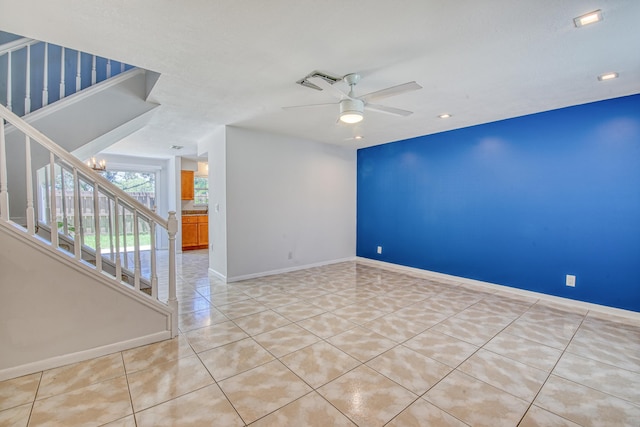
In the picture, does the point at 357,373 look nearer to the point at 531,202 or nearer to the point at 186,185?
the point at 531,202

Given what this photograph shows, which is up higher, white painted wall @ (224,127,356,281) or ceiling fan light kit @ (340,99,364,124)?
ceiling fan light kit @ (340,99,364,124)

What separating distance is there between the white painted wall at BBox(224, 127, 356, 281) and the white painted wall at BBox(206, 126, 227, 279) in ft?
0.23

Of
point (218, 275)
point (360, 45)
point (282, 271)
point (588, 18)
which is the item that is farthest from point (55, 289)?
point (588, 18)

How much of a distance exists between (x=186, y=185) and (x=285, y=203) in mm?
3811

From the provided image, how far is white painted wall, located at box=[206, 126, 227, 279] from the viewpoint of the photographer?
4359mm

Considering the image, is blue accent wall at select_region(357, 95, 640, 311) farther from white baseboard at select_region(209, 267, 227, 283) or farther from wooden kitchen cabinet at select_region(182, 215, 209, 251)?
wooden kitchen cabinet at select_region(182, 215, 209, 251)

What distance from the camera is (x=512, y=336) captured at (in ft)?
8.68

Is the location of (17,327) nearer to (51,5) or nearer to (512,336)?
(51,5)

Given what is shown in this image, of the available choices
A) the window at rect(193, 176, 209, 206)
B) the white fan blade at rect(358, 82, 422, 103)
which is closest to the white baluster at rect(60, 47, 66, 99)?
the white fan blade at rect(358, 82, 422, 103)

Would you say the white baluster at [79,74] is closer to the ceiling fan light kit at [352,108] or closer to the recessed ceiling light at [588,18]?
the ceiling fan light kit at [352,108]

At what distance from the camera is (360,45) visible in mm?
2121

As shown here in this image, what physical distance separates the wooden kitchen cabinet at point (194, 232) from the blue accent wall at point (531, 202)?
5.00 meters

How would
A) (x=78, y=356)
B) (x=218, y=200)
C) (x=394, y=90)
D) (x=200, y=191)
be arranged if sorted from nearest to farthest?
(x=78, y=356), (x=394, y=90), (x=218, y=200), (x=200, y=191)

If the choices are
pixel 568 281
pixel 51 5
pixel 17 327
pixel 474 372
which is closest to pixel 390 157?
pixel 568 281
